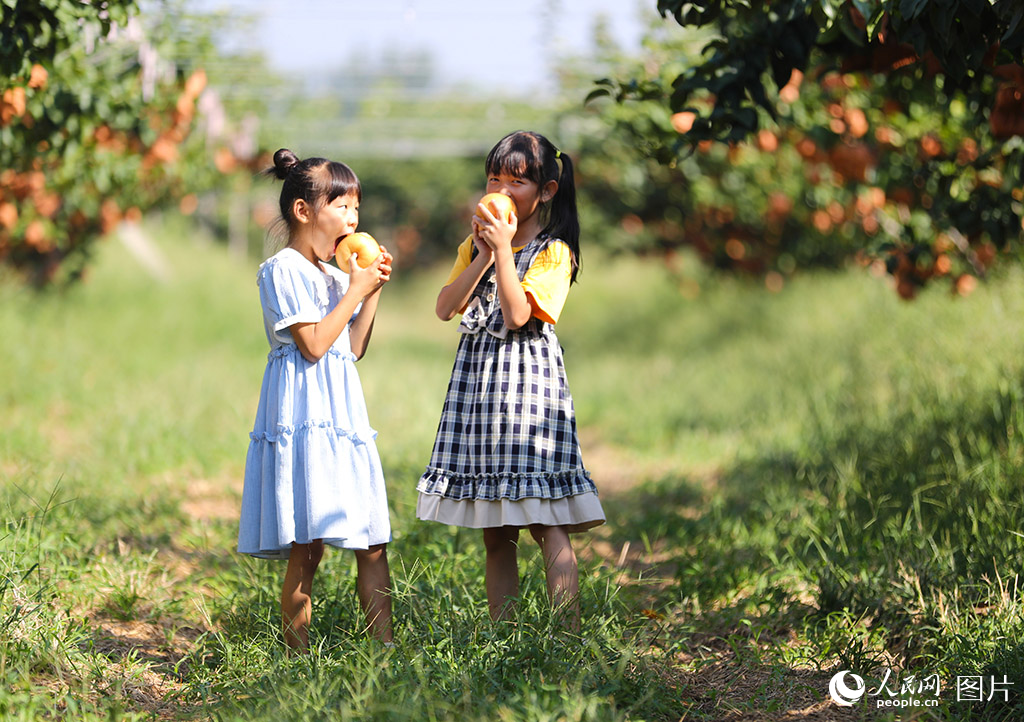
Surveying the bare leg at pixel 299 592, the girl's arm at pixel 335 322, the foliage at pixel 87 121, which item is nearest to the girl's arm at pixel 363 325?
the girl's arm at pixel 335 322

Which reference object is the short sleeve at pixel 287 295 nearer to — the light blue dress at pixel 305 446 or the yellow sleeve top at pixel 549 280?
the light blue dress at pixel 305 446

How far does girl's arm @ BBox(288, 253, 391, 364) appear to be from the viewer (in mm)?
2289

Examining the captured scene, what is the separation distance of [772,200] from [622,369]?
171 cm

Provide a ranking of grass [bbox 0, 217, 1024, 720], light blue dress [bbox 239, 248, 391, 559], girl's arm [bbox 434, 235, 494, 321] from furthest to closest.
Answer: girl's arm [bbox 434, 235, 494, 321], light blue dress [bbox 239, 248, 391, 559], grass [bbox 0, 217, 1024, 720]

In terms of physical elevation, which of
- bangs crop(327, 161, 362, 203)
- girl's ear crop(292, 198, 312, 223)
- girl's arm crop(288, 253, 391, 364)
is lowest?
girl's arm crop(288, 253, 391, 364)

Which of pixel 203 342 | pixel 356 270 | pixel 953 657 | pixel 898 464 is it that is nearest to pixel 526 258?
pixel 356 270

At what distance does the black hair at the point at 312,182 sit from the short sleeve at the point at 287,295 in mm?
137

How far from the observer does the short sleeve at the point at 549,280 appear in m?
2.36

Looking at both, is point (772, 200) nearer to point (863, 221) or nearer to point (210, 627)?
point (863, 221)

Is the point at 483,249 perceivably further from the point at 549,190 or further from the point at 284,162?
the point at 284,162

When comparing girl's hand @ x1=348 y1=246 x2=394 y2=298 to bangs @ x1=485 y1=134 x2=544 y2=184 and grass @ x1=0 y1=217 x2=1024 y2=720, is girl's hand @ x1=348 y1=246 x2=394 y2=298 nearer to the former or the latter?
bangs @ x1=485 y1=134 x2=544 y2=184

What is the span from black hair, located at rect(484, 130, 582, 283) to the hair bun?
1.49 ft

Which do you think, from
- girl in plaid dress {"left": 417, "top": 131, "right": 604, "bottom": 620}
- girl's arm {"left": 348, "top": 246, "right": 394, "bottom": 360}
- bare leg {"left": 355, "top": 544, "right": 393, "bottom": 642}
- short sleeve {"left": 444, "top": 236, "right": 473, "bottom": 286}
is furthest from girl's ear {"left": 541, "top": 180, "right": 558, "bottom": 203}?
bare leg {"left": 355, "top": 544, "right": 393, "bottom": 642}

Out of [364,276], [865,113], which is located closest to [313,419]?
[364,276]
